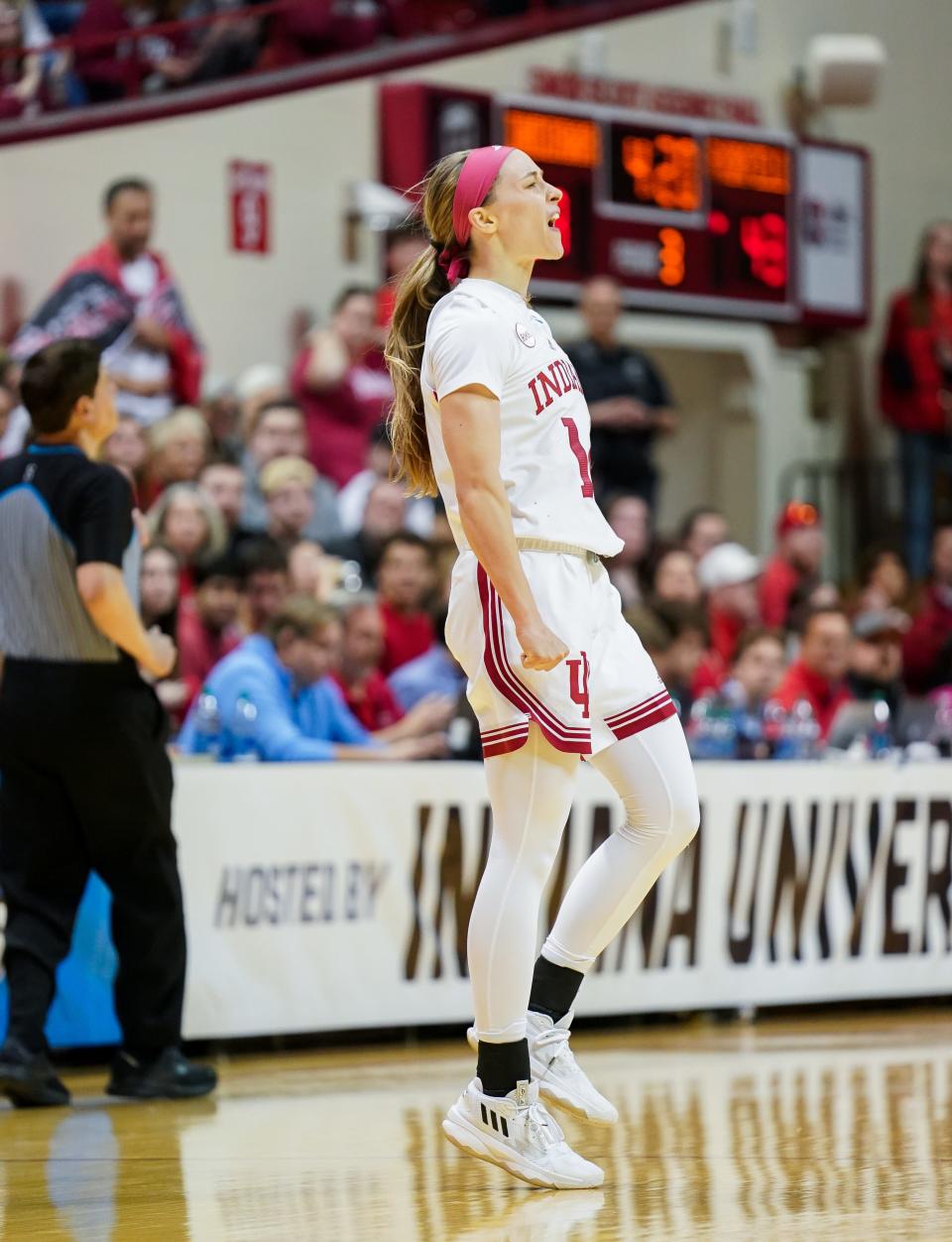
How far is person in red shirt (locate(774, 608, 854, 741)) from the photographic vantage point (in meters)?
9.69

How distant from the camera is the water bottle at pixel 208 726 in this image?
24.5 ft

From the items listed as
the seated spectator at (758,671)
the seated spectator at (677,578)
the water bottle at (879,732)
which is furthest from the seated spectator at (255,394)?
the water bottle at (879,732)

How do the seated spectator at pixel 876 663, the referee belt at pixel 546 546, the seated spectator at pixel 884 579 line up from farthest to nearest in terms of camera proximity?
the seated spectator at pixel 884 579
the seated spectator at pixel 876 663
the referee belt at pixel 546 546

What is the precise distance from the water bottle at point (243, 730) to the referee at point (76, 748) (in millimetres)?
1608

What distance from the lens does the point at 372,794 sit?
7.00 meters

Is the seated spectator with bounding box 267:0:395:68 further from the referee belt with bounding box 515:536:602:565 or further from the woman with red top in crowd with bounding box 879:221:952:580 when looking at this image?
the referee belt with bounding box 515:536:602:565

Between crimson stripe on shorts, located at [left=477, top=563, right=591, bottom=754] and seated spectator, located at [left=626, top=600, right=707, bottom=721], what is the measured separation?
13.8 ft

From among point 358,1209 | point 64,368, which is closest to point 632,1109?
point 358,1209

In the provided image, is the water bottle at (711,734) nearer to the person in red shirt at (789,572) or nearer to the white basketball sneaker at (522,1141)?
the person in red shirt at (789,572)

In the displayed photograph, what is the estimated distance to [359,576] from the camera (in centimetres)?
987

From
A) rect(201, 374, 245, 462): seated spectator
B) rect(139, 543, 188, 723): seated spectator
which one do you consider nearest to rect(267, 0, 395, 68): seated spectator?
rect(201, 374, 245, 462): seated spectator

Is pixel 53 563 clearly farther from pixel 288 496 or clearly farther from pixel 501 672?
pixel 288 496

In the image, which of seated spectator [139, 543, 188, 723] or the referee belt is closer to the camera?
the referee belt

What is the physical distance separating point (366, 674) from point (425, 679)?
11.7 inches
